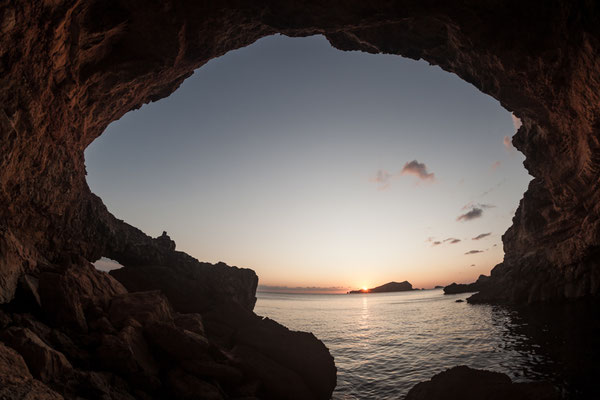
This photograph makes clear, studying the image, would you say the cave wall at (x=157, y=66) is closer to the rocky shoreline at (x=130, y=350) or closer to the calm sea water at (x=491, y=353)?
the rocky shoreline at (x=130, y=350)

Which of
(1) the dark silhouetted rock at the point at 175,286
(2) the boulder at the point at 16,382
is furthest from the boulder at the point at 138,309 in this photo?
(1) the dark silhouetted rock at the point at 175,286

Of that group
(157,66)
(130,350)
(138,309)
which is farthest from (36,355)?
(157,66)

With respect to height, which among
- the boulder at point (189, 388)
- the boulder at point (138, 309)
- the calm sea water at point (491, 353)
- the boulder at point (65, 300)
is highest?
the boulder at point (65, 300)

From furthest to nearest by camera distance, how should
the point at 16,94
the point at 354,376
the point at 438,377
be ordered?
the point at 354,376 < the point at 438,377 < the point at 16,94

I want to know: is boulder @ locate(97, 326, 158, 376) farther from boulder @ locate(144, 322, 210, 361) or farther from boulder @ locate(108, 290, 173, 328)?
boulder @ locate(108, 290, 173, 328)

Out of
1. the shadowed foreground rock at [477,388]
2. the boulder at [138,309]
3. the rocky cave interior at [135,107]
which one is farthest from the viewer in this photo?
the boulder at [138,309]

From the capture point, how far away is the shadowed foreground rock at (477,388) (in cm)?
974

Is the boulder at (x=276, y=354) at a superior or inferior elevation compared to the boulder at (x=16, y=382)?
inferior

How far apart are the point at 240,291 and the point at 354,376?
1891cm

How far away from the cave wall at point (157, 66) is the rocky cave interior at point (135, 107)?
0.09 meters

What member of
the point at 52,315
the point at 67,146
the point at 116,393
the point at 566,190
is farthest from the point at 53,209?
the point at 566,190

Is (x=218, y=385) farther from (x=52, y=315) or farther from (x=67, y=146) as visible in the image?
(x=67, y=146)

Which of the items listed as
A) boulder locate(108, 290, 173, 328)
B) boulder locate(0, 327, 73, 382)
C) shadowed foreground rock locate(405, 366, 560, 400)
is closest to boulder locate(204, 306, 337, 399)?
boulder locate(108, 290, 173, 328)

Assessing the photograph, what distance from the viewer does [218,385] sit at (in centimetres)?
1152
